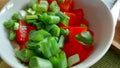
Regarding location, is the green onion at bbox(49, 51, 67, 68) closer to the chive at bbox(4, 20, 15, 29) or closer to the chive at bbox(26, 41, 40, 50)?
the chive at bbox(26, 41, 40, 50)

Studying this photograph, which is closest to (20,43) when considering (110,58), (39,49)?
(39,49)

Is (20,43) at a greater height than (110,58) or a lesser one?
greater

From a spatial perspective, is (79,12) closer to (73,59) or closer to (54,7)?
(54,7)

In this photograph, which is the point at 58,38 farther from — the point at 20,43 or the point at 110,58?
the point at 110,58

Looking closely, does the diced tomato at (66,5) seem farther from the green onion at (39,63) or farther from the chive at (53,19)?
the green onion at (39,63)

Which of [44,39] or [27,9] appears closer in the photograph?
[44,39]

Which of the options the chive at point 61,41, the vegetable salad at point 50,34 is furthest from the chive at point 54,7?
the chive at point 61,41


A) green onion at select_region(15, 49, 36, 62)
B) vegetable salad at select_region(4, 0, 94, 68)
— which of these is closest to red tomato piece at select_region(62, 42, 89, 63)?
vegetable salad at select_region(4, 0, 94, 68)
